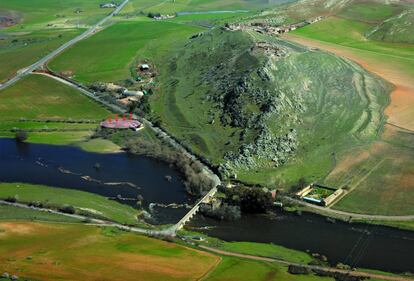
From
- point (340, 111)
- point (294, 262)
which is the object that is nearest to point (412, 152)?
point (340, 111)

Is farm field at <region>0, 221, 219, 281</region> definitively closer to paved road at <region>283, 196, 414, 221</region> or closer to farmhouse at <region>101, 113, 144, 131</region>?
paved road at <region>283, 196, 414, 221</region>

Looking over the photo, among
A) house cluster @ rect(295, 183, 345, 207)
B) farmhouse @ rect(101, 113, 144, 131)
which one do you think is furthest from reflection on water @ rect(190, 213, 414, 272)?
farmhouse @ rect(101, 113, 144, 131)

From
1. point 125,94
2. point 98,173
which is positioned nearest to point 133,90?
point 125,94

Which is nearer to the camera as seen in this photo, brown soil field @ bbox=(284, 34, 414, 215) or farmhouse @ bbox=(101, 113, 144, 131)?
brown soil field @ bbox=(284, 34, 414, 215)

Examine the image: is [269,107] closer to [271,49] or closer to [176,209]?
[271,49]

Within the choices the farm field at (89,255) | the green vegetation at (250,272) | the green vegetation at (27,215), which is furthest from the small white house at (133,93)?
the green vegetation at (250,272)

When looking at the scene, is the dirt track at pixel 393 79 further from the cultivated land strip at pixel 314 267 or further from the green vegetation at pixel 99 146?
the green vegetation at pixel 99 146
